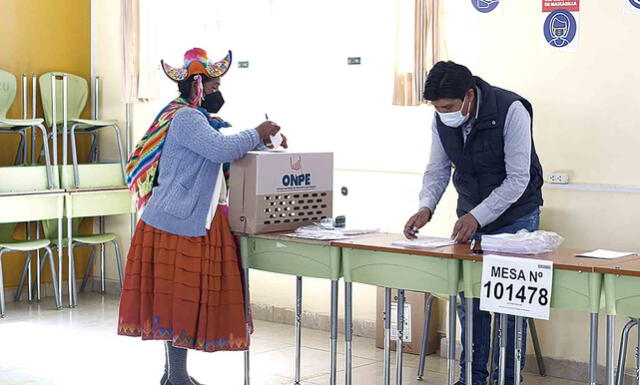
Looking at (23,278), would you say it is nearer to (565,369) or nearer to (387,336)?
(387,336)

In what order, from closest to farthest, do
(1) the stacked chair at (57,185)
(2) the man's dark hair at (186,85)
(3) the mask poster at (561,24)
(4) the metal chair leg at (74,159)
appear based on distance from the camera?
(2) the man's dark hair at (186,85)
(3) the mask poster at (561,24)
(1) the stacked chair at (57,185)
(4) the metal chair leg at (74,159)

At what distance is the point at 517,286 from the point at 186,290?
1.52m

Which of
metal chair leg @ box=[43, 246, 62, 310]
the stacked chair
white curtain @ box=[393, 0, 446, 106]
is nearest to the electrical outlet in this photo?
white curtain @ box=[393, 0, 446, 106]

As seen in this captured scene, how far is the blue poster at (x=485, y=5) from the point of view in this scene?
517cm

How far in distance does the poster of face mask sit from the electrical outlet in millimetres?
880

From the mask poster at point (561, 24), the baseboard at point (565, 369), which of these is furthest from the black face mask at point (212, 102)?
the baseboard at point (565, 369)

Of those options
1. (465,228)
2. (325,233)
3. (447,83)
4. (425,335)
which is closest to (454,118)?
(447,83)

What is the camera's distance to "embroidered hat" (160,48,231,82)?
4215mm

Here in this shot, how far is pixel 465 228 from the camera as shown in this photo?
12.6ft

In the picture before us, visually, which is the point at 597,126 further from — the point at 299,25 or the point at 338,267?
the point at 299,25

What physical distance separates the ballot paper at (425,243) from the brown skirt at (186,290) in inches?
33.0

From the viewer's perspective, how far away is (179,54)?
271 inches

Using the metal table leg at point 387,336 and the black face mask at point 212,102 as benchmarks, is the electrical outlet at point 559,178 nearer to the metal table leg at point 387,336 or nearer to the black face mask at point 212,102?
the metal table leg at point 387,336

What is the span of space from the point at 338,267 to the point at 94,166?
11.9ft
